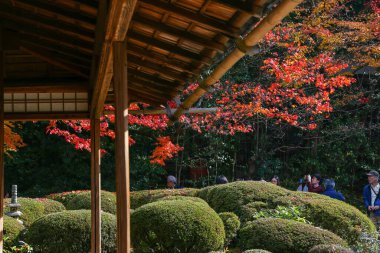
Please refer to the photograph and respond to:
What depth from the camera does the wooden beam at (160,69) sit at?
4988 millimetres

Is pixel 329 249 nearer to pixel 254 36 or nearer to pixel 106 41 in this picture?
pixel 254 36

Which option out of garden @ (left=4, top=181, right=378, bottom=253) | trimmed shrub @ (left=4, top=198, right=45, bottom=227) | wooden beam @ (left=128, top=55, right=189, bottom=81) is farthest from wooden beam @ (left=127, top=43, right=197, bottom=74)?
trimmed shrub @ (left=4, top=198, right=45, bottom=227)

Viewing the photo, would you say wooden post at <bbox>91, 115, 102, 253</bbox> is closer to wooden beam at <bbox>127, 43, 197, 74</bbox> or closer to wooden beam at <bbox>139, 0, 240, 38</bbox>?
wooden beam at <bbox>127, 43, 197, 74</bbox>

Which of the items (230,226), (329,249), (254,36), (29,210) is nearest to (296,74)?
(230,226)

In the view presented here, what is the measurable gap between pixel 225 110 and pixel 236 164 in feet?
14.0

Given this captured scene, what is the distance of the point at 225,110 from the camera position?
13852 mm

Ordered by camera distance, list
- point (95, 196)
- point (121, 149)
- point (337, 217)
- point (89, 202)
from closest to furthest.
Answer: point (121, 149), point (95, 196), point (337, 217), point (89, 202)

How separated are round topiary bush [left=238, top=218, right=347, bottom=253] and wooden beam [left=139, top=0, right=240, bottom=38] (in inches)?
135

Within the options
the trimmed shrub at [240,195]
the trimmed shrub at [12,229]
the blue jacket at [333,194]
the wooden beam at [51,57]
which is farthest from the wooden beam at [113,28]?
the blue jacket at [333,194]

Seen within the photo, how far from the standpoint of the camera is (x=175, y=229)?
6992 mm

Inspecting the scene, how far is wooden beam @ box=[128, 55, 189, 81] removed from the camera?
499 cm

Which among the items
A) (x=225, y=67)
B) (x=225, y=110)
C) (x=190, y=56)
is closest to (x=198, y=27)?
(x=225, y=67)

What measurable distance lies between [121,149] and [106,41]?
0.63m

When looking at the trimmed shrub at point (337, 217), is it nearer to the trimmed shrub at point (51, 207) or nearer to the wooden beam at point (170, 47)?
the wooden beam at point (170, 47)
